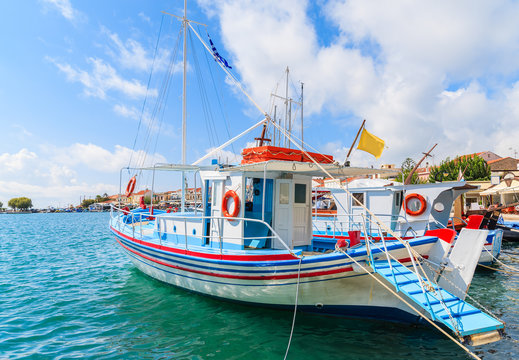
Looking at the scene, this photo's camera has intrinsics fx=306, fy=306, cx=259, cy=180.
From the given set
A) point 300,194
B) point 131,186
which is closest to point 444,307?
point 300,194

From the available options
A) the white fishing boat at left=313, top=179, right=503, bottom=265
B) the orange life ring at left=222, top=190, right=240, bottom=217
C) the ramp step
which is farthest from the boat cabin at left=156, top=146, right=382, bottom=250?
the white fishing boat at left=313, top=179, right=503, bottom=265

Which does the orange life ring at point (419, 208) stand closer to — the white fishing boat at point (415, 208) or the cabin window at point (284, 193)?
the white fishing boat at point (415, 208)

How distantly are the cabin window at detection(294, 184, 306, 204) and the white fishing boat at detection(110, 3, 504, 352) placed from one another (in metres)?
0.03

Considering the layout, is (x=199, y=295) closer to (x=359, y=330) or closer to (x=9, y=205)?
(x=359, y=330)

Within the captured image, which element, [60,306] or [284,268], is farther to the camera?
[60,306]

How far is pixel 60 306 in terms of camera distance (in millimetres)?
8430

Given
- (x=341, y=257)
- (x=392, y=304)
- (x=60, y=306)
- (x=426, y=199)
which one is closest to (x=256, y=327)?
(x=341, y=257)

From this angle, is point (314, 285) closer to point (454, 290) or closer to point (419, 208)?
point (454, 290)

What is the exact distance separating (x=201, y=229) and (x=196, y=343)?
3.40 meters

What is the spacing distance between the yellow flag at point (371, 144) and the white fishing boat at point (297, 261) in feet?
2.56

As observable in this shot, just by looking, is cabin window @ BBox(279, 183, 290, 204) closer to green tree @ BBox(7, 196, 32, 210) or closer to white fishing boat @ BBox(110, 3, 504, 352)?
white fishing boat @ BBox(110, 3, 504, 352)

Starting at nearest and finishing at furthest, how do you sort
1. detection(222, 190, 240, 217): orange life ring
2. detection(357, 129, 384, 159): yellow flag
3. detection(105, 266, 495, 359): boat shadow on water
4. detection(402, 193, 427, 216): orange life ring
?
detection(105, 266, 495, 359): boat shadow on water < detection(222, 190, 240, 217): orange life ring < detection(357, 129, 384, 159): yellow flag < detection(402, 193, 427, 216): orange life ring

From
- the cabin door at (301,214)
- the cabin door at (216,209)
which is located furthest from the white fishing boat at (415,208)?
the cabin door at (216,209)

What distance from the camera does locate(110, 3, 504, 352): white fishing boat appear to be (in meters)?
5.67
